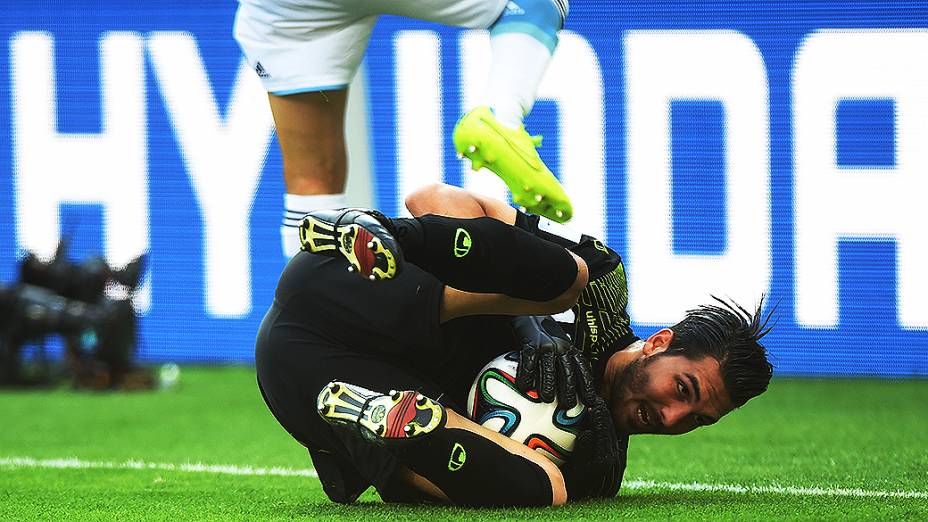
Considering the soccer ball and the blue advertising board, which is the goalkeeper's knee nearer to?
the soccer ball

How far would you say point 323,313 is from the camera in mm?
2879

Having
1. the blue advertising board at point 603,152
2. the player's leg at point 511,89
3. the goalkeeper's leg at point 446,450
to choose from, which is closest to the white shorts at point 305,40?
the player's leg at point 511,89

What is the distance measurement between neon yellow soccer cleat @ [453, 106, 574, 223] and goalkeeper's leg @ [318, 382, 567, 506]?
50cm

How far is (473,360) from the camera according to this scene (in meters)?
3.00

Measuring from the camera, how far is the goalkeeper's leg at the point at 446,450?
254 centimetres

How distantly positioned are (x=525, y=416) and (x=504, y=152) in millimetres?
588

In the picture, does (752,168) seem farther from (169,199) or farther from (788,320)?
(169,199)

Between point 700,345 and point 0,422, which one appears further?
point 0,422

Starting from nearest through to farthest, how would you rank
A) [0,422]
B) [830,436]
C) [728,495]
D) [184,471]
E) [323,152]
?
[728,495]
[323,152]
[184,471]
[830,436]
[0,422]

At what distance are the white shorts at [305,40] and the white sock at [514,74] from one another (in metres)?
0.45

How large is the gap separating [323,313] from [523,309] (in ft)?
1.51

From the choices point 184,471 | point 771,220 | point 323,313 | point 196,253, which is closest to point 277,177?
point 196,253

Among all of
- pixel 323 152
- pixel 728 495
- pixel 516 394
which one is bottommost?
pixel 728 495

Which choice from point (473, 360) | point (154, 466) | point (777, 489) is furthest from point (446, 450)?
point (154, 466)
